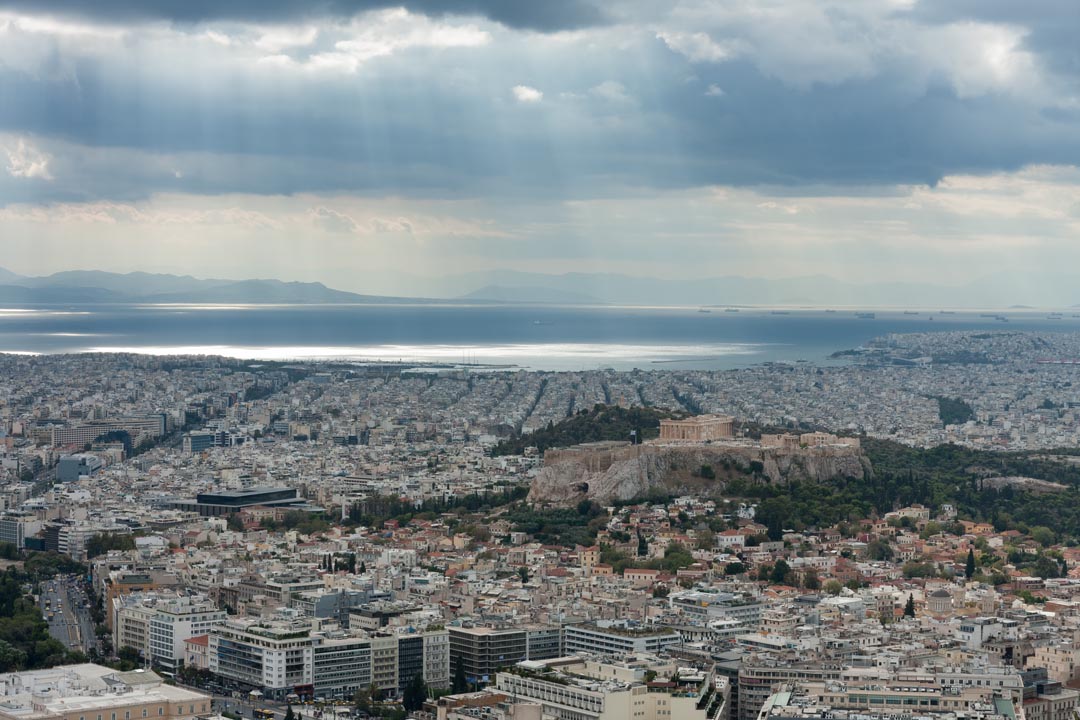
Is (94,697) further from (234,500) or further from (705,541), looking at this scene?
(234,500)

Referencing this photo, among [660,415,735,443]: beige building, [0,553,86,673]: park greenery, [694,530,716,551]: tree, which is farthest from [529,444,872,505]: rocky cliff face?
[0,553,86,673]: park greenery

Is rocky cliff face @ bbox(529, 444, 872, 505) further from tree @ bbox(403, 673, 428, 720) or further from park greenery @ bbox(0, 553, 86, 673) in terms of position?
tree @ bbox(403, 673, 428, 720)

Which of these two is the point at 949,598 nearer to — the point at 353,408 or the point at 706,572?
the point at 706,572

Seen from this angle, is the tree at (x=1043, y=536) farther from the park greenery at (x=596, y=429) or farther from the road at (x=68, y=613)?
the road at (x=68, y=613)

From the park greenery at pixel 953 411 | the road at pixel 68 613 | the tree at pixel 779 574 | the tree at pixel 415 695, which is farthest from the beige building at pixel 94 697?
the park greenery at pixel 953 411

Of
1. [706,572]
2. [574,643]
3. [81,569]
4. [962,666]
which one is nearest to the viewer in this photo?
[962,666]

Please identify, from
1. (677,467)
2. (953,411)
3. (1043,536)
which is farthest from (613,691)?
(953,411)

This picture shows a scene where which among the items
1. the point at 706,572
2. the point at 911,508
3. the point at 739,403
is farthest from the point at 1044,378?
the point at 706,572
